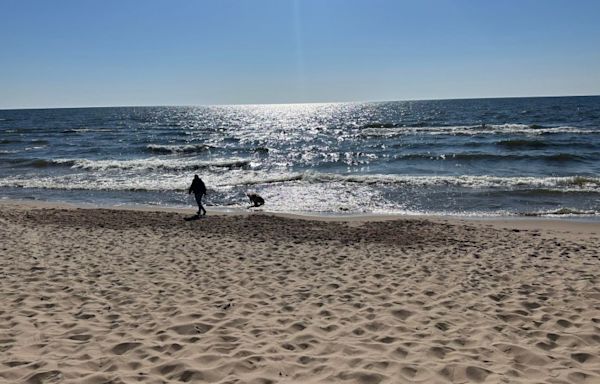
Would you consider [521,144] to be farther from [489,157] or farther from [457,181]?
[457,181]

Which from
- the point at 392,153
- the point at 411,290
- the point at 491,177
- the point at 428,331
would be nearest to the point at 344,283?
the point at 411,290

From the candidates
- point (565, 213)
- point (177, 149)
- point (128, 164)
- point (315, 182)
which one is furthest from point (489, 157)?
point (177, 149)

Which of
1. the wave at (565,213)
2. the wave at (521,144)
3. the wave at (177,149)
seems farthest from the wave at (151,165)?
the wave at (521,144)

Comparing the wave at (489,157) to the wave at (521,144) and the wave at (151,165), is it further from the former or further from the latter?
the wave at (151,165)

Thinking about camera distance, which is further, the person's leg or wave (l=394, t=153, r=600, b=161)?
wave (l=394, t=153, r=600, b=161)

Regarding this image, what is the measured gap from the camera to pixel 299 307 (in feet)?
22.1

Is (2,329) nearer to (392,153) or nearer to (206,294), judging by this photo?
(206,294)

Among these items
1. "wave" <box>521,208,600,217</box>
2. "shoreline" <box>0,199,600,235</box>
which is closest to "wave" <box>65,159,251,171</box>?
"shoreline" <box>0,199,600,235</box>

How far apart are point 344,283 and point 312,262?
4.93ft

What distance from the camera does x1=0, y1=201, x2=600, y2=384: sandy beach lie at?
4910 mm

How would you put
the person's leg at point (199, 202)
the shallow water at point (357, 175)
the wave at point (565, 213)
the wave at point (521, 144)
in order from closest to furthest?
the wave at point (565, 213) → the person's leg at point (199, 202) → the shallow water at point (357, 175) → the wave at point (521, 144)

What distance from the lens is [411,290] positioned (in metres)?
7.48

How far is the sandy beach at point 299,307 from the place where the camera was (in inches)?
193

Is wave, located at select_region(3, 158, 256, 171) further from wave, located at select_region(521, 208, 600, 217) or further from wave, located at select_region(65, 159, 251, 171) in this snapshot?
wave, located at select_region(521, 208, 600, 217)
